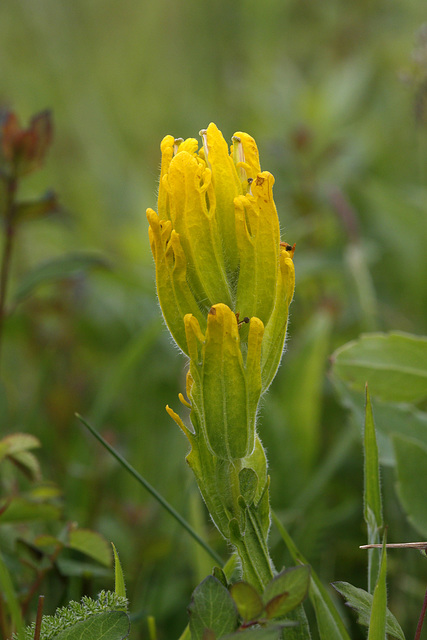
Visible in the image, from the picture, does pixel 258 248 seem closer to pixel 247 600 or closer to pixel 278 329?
pixel 278 329

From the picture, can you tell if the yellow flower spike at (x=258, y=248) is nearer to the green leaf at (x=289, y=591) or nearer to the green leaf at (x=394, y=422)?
the green leaf at (x=289, y=591)

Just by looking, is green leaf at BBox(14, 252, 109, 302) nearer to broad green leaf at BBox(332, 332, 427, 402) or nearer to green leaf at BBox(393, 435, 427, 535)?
broad green leaf at BBox(332, 332, 427, 402)

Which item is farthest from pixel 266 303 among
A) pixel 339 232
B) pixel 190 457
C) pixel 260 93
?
pixel 260 93

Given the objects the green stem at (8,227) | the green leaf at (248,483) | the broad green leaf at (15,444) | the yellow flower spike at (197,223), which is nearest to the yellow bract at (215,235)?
the yellow flower spike at (197,223)

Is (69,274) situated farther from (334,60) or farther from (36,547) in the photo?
→ (334,60)

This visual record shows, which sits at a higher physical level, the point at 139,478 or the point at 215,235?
the point at 215,235

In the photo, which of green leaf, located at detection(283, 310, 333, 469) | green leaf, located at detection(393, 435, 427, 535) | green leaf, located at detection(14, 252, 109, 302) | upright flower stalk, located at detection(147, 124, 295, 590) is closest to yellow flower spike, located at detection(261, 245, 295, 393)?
upright flower stalk, located at detection(147, 124, 295, 590)

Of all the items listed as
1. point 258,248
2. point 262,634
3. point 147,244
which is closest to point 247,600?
point 262,634
